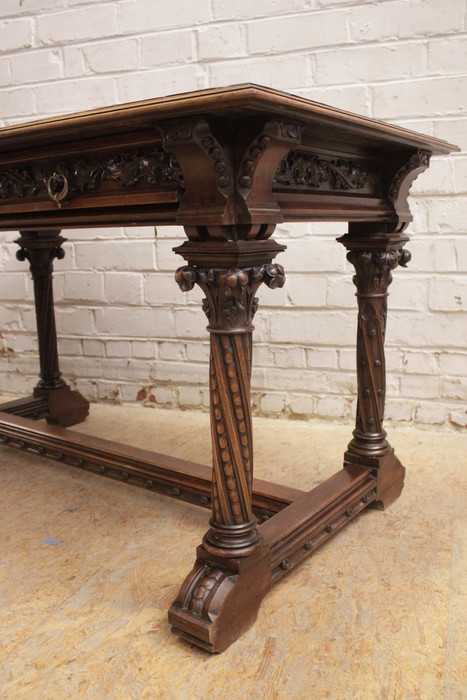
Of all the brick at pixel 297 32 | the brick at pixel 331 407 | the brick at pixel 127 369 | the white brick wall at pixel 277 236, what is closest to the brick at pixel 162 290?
the white brick wall at pixel 277 236

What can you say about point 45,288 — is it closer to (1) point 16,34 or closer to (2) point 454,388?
(1) point 16,34

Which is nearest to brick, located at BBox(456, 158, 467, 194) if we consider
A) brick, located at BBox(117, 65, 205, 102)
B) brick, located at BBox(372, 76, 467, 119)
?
brick, located at BBox(372, 76, 467, 119)

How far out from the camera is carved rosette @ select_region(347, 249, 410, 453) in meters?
1.86

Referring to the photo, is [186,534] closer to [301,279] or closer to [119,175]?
[119,175]

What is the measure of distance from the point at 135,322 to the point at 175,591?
5.39ft

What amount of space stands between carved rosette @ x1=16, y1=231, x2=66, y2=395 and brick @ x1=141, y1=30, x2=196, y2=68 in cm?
82

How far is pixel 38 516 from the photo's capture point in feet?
6.41

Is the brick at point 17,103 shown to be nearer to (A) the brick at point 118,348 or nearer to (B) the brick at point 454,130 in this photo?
(A) the brick at point 118,348

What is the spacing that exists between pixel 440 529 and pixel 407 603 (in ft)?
1.30

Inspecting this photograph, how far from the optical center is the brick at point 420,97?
240 cm


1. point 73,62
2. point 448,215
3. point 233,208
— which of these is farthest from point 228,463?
point 73,62

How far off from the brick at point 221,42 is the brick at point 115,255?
786 millimetres

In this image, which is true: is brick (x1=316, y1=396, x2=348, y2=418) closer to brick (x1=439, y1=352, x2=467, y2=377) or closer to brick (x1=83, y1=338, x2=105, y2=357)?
brick (x1=439, y1=352, x2=467, y2=377)

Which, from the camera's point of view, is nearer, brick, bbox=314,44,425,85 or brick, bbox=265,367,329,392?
brick, bbox=314,44,425,85
